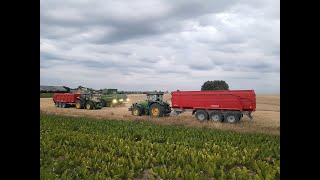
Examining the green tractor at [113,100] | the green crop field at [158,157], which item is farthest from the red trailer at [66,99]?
the green crop field at [158,157]

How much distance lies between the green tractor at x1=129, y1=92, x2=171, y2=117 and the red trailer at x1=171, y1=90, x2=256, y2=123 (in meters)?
1.97

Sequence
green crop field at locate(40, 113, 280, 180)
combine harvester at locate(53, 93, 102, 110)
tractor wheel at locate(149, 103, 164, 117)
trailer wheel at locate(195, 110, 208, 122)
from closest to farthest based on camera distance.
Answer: green crop field at locate(40, 113, 280, 180) → trailer wheel at locate(195, 110, 208, 122) → tractor wheel at locate(149, 103, 164, 117) → combine harvester at locate(53, 93, 102, 110)

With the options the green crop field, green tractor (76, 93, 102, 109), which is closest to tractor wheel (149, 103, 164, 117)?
the green crop field

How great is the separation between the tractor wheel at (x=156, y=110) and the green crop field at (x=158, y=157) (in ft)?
Result: 25.3

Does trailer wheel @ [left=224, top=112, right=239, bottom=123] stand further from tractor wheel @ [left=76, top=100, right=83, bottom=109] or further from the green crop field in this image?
tractor wheel @ [left=76, top=100, right=83, bottom=109]

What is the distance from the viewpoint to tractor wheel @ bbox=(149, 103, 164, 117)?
2198 cm

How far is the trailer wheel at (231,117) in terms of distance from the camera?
1938cm

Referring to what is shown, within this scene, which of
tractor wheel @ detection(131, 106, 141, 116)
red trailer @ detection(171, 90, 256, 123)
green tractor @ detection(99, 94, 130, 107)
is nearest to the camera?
red trailer @ detection(171, 90, 256, 123)

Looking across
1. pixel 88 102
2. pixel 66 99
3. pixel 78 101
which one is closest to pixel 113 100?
pixel 88 102

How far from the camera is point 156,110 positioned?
72.7ft

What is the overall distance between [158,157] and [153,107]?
13044 millimetres
